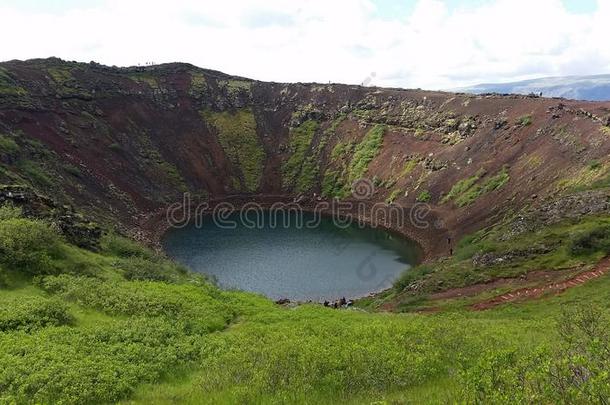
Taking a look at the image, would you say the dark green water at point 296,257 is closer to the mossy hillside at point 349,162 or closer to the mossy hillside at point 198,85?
the mossy hillside at point 349,162

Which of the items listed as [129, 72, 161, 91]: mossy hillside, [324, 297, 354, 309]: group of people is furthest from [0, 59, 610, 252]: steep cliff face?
[324, 297, 354, 309]: group of people

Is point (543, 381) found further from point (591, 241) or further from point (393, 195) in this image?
point (393, 195)

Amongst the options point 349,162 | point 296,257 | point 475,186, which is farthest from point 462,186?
point 349,162

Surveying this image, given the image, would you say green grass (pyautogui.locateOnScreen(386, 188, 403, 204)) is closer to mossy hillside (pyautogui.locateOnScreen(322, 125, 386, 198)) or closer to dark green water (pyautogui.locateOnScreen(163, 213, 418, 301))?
dark green water (pyautogui.locateOnScreen(163, 213, 418, 301))

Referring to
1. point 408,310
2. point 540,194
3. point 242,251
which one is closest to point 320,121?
point 242,251

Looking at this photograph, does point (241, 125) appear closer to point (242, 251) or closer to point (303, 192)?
point (303, 192)

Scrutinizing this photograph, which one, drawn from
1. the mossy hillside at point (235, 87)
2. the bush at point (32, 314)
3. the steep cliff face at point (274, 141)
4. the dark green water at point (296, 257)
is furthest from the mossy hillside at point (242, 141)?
the bush at point (32, 314)
